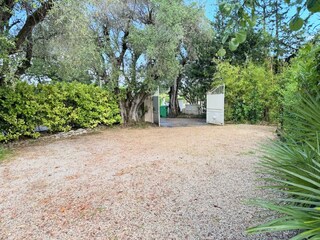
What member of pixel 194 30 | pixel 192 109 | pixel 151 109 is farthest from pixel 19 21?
pixel 192 109

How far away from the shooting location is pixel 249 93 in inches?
438

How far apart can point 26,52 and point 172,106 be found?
479 inches

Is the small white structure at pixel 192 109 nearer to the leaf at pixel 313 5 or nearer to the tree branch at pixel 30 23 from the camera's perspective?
the tree branch at pixel 30 23

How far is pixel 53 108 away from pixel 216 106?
7.41 metres

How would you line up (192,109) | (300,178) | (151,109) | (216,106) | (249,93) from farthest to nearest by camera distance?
(192,109), (151,109), (216,106), (249,93), (300,178)

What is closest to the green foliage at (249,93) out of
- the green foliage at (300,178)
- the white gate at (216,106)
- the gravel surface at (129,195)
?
the white gate at (216,106)

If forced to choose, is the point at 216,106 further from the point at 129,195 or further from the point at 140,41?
the point at 129,195

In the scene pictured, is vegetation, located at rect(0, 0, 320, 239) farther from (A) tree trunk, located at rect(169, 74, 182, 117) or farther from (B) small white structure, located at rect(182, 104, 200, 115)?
(B) small white structure, located at rect(182, 104, 200, 115)

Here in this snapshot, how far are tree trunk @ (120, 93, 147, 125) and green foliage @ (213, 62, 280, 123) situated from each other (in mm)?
4298

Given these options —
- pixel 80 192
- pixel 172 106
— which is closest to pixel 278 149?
pixel 80 192

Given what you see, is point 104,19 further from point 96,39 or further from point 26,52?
point 26,52

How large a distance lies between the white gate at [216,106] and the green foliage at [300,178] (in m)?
9.14

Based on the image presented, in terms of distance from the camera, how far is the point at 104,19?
8.73 m

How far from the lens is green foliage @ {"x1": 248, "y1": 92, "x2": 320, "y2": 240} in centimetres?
98
